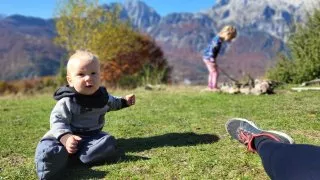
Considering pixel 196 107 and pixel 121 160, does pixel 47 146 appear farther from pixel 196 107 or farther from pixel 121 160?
pixel 196 107

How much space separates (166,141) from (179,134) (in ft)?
1.32

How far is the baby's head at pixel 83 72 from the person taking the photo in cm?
491

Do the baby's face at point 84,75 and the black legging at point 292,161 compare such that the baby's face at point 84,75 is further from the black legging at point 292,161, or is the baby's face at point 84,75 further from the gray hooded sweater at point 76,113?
the black legging at point 292,161

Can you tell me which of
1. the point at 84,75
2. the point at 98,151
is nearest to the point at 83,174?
the point at 98,151

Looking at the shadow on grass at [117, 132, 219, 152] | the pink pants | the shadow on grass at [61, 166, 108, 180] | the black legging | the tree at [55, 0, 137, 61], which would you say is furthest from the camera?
the tree at [55, 0, 137, 61]

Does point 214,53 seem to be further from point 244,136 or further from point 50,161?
point 50,161

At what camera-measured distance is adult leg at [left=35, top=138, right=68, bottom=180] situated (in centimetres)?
438

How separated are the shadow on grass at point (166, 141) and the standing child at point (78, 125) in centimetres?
51

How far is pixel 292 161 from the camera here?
337 centimetres

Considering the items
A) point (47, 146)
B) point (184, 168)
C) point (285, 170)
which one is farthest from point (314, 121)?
point (47, 146)

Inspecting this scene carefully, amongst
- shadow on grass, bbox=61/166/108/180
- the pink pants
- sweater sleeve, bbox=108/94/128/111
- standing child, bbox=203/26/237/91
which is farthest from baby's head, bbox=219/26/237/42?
shadow on grass, bbox=61/166/108/180

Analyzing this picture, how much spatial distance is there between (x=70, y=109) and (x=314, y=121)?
11.2ft

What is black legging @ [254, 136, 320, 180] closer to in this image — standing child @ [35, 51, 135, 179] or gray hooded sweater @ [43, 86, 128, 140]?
standing child @ [35, 51, 135, 179]

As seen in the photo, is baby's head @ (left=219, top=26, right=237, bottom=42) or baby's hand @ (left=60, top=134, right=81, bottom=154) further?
baby's head @ (left=219, top=26, right=237, bottom=42)
